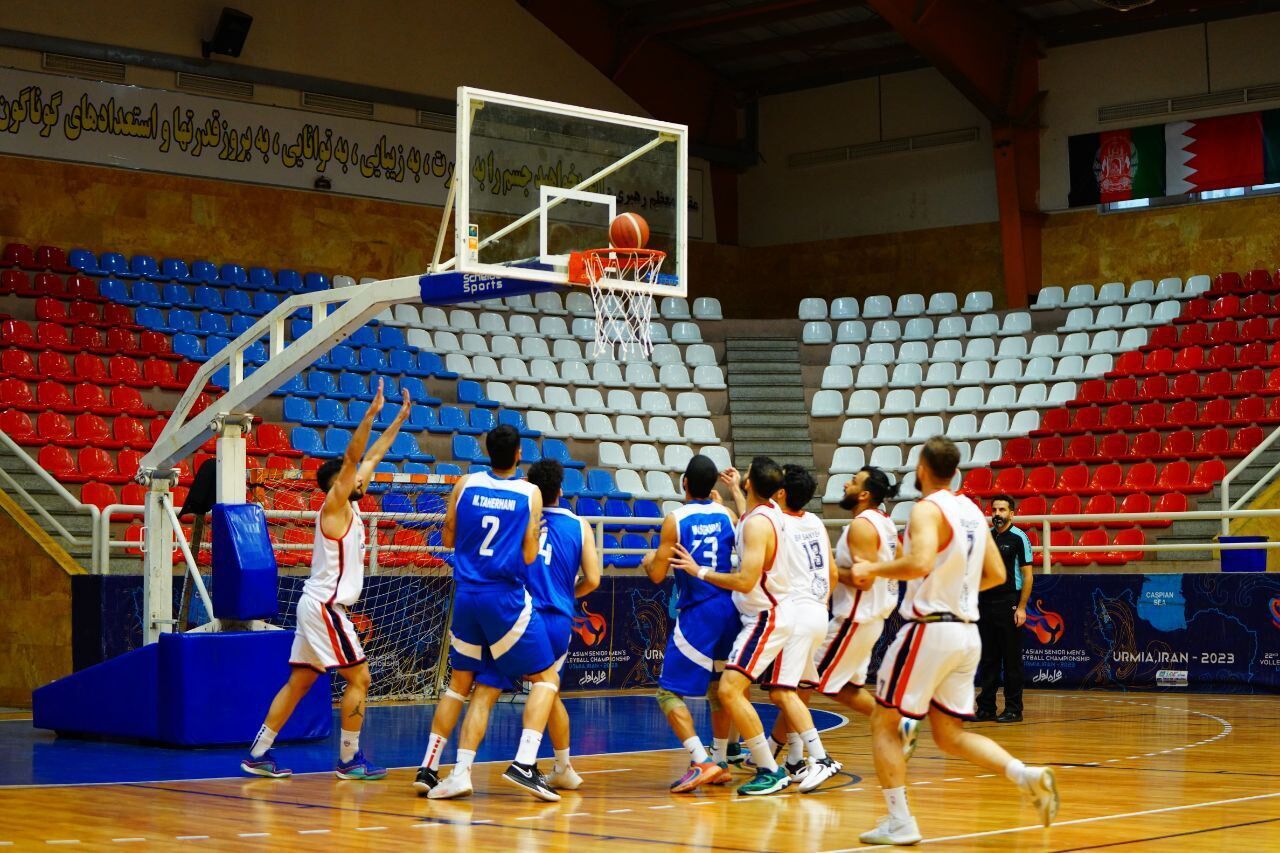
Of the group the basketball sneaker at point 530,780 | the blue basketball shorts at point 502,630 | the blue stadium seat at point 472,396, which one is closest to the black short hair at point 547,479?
the blue basketball shorts at point 502,630

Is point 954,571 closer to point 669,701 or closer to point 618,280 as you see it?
point 669,701

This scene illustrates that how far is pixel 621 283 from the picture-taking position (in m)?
11.5

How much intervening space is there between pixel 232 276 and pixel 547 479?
14.9 metres

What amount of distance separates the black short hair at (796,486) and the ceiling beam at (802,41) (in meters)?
19.1

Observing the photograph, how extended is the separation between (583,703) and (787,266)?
15555 mm

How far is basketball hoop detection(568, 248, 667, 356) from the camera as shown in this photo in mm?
11367

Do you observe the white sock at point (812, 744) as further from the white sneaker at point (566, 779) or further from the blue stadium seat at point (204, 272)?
the blue stadium seat at point (204, 272)

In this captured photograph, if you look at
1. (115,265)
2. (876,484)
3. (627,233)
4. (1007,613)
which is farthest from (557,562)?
(115,265)

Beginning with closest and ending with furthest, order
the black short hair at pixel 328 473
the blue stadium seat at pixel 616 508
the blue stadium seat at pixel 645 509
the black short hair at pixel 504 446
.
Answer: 1. the black short hair at pixel 504 446
2. the black short hair at pixel 328 473
3. the blue stadium seat at pixel 616 508
4. the blue stadium seat at pixel 645 509

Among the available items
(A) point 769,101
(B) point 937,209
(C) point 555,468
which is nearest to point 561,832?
(C) point 555,468

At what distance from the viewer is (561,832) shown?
25.2ft

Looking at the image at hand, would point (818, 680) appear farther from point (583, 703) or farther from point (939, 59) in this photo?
point (939, 59)

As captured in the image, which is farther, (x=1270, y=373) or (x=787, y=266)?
(x=787, y=266)

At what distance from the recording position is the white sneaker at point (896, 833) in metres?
7.21
